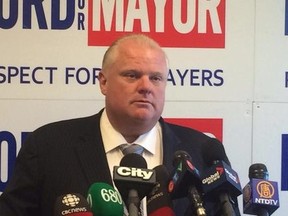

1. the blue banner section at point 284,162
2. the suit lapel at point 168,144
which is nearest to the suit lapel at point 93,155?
the suit lapel at point 168,144

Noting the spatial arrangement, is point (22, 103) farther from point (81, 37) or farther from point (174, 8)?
point (174, 8)

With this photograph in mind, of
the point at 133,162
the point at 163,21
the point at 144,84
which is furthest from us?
the point at 163,21

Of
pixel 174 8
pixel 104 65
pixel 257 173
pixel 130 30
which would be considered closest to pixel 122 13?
pixel 130 30

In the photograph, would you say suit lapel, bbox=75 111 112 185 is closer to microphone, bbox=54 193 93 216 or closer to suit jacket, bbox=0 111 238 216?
suit jacket, bbox=0 111 238 216

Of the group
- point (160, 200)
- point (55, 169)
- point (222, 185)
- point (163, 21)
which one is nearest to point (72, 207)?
point (160, 200)

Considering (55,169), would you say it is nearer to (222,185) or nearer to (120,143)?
(120,143)

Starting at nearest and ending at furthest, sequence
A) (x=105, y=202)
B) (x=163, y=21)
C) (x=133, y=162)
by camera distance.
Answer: (x=105, y=202), (x=133, y=162), (x=163, y=21)

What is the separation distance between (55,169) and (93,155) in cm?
14

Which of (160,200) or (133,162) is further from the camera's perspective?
(133,162)

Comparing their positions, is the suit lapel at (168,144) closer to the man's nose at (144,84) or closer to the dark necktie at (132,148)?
the dark necktie at (132,148)

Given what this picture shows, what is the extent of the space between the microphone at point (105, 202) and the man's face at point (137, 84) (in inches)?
27.8

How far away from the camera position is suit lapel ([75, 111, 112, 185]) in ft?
5.89

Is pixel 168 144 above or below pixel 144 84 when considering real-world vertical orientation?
below

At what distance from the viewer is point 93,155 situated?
6.06ft
